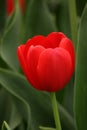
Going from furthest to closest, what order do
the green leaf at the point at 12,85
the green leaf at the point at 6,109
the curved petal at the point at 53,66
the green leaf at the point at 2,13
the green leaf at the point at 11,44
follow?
the green leaf at the point at 2,13
the green leaf at the point at 11,44
the green leaf at the point at 6,109
the green leaf at the point at 12,85
the curved petal at the point at 53,66

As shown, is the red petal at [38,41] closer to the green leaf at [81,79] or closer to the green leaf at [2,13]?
the green leaf at [81,79]

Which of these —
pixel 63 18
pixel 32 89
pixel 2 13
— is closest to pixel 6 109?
pixel 32 89

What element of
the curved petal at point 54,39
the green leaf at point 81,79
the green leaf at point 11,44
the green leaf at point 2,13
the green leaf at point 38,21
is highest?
the curved petal at point 54,39

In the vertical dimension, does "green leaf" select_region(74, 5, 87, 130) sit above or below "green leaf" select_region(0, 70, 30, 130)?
above

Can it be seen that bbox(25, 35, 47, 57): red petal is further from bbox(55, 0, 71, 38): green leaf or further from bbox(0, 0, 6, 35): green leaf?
bbox(0, 0, 6, 35): green leaf

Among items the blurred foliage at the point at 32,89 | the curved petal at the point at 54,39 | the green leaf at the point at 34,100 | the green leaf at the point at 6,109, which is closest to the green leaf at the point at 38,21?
the blurred foliage at the point at 32,89

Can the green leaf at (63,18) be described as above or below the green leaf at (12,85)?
below

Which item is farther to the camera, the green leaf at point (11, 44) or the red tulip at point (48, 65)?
the green leaf at point (11, 44)

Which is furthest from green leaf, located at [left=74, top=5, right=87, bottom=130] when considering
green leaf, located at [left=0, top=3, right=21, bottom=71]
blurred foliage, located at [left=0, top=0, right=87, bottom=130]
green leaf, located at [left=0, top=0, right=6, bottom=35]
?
green leaf, located at [left=0, top=0, right=6, bottom=35]
